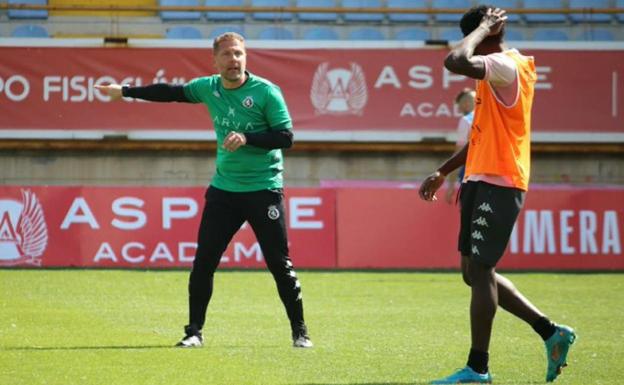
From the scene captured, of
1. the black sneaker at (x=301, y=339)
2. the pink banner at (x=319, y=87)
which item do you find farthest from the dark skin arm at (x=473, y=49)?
the pink banner at (x=319, y=87)

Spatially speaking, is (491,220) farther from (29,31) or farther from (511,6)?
(511,6)

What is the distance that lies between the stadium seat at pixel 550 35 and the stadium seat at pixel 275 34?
423 centimetres

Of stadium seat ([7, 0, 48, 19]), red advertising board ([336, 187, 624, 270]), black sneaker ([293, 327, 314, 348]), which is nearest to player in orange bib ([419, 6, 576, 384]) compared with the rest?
black sneaker ([293, 327, 314, 348])

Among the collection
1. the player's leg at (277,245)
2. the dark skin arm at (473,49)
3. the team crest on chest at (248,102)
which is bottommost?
the player's leg at (277,245)

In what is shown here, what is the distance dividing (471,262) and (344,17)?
615 inches

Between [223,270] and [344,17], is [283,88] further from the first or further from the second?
[223,270]

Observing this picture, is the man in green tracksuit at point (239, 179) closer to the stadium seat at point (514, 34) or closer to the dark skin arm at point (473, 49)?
the dark skin arm at point (473, 49)

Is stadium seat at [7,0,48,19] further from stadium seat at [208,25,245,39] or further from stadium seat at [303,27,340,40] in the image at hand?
stadium seat at [303,27,340,40]

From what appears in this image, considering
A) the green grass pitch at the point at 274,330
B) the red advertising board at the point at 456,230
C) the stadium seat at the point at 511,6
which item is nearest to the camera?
the green grass pitch at the point at 274,330

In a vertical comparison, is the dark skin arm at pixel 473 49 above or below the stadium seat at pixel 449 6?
below

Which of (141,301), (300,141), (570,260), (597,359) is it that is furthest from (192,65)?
(597,359)

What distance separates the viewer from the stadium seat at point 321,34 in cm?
2242

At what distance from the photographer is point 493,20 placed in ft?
24.0

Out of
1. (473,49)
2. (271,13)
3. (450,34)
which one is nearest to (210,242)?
(473,49)
